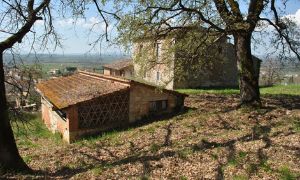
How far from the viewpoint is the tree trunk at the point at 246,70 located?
55.7 ft

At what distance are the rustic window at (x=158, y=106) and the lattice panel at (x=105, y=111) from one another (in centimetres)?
182

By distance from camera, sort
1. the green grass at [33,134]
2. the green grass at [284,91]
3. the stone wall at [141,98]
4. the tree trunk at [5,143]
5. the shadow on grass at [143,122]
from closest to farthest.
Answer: the tree trunk at [5,143] → the green grass at [33,134] → the shadow on grass at [143,122] → the stone wall at [141,98] → the green grass at [284,91]

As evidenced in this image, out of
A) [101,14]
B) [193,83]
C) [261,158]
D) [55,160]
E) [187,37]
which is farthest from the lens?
[193,83]

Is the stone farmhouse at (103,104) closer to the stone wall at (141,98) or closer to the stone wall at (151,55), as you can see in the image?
the stone wall at (141,98)

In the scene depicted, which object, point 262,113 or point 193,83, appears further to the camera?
point 193,83

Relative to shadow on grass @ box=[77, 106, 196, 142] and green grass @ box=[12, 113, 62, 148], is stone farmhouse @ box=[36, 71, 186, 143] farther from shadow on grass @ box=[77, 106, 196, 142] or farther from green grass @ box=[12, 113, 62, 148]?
green grass @ box=[12, 113, 62, 148]

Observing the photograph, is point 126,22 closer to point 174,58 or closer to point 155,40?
point 155,40

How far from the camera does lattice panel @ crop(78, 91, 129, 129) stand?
776 inches

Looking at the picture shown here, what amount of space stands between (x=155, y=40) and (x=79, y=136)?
6.97 m

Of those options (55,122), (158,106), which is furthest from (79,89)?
(158,106)

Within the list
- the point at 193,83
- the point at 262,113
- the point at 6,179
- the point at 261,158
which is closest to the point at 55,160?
the point at 6,179

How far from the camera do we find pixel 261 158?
33.6 ft

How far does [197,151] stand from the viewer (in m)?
11.6

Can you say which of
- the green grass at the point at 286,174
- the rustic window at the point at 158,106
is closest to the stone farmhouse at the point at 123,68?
the rustic window at the point at 158,106
